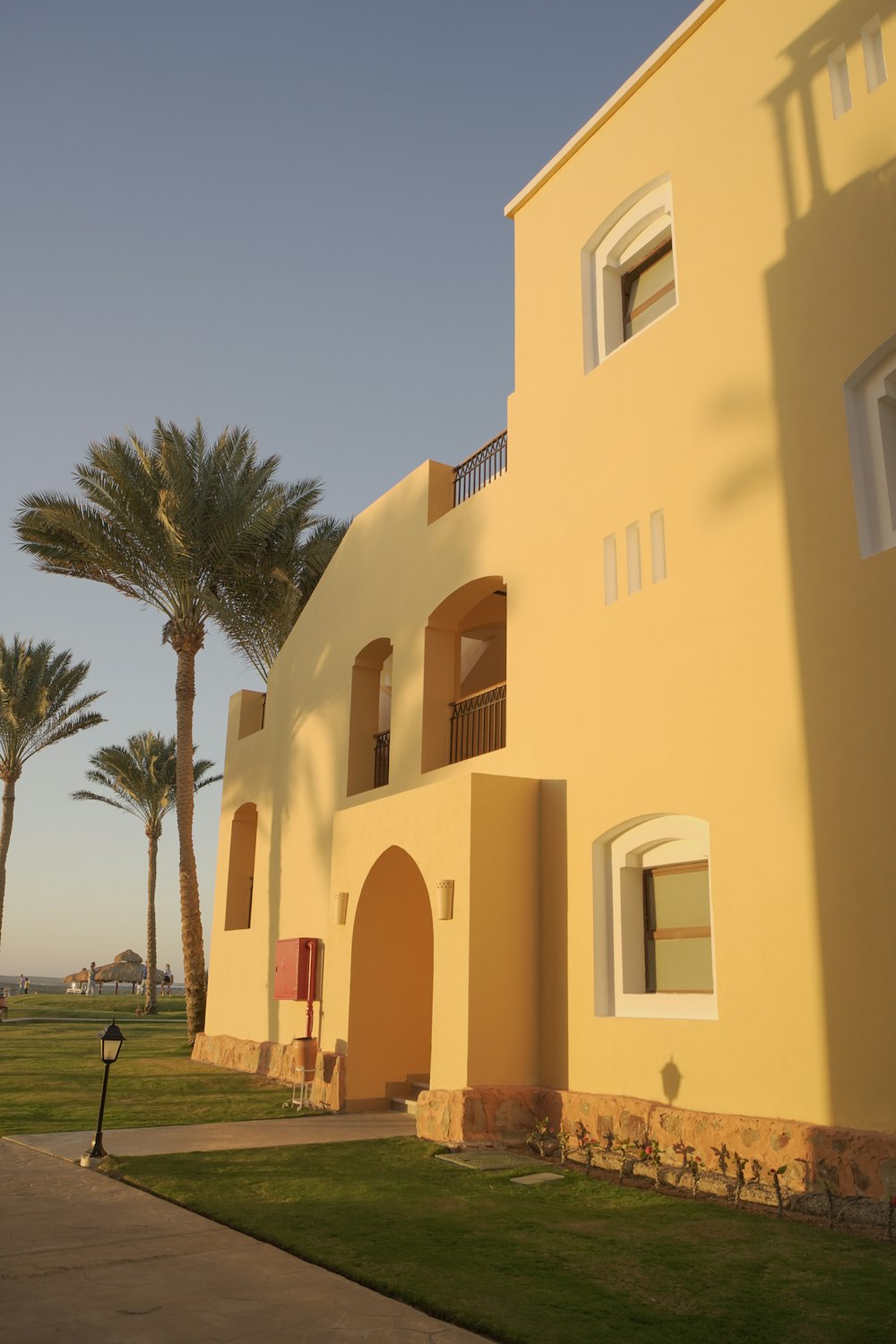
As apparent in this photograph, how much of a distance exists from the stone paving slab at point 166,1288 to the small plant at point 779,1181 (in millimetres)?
3296

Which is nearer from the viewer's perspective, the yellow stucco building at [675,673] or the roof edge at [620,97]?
the yellow stucco building at [675,673]

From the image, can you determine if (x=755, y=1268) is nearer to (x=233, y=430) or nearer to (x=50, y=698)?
(x=233, y=430)

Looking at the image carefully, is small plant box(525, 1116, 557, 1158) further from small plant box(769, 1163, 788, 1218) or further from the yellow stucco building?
small plant box(769, 1163, 788, 1218)

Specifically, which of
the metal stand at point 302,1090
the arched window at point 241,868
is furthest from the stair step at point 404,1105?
the arched window at point 241,868

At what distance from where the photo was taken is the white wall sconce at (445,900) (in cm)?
1013

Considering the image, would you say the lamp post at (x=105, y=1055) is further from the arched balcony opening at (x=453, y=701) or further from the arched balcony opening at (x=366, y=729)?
the arched balcony opening at (x=366, y=729)

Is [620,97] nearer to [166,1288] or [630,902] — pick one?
[630,902]

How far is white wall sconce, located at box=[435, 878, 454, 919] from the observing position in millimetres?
10133

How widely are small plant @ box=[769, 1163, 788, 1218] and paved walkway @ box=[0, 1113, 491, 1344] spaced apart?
3294mm

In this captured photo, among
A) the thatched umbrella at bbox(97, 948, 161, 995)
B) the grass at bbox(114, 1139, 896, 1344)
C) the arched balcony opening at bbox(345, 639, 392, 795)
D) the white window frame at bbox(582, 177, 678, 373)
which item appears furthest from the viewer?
the thatched umbrella at bbox(97, 948, 161, 995)

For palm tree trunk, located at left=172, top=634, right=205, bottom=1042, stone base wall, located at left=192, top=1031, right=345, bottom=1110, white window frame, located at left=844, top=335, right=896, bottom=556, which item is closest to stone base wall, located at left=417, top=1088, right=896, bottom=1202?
stone base wall, located at left=192, top=1031, right=345, bottom=1110

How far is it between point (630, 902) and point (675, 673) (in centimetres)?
222

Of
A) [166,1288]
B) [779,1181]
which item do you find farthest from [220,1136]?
[779,1181]

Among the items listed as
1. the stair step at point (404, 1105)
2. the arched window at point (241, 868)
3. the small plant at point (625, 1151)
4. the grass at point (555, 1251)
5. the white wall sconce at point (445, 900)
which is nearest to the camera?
the grass at point (555, 1251)
